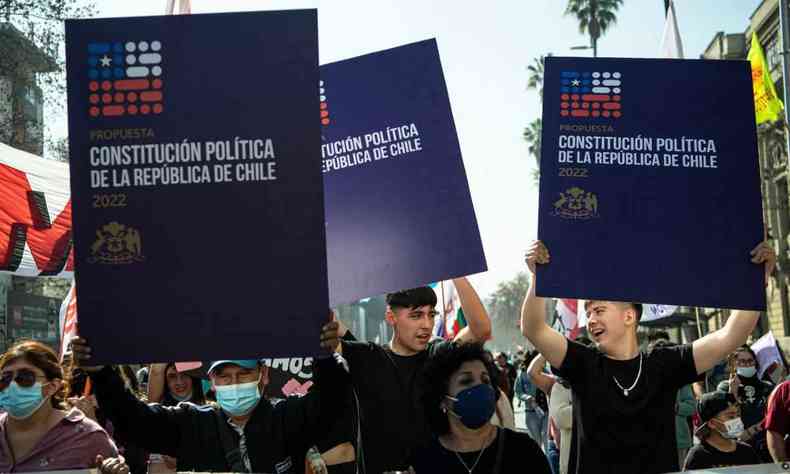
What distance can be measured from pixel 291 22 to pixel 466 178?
1.78 meters

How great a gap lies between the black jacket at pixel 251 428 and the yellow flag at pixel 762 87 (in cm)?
1573

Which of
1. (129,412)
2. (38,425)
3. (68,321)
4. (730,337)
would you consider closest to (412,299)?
(730,337)

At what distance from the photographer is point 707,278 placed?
4.62 metres

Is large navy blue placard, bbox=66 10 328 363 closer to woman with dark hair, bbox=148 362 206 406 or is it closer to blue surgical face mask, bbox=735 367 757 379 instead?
woman with dark hair, bbox=148 362 206 406

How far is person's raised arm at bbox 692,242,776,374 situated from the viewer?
4.61m

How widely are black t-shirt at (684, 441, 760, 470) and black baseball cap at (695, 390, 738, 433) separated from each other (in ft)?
0.45

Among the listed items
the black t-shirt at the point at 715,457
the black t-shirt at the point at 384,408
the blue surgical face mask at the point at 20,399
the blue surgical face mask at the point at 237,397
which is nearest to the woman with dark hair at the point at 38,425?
the blue surgical face mask at the point at 20,399

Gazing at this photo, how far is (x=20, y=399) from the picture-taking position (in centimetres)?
468

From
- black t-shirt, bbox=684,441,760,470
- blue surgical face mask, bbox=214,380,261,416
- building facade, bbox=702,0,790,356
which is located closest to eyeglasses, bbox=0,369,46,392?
blue surgical face mask, bbox=214,380,261,416

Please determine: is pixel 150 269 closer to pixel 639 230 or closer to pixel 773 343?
pixel 639 230

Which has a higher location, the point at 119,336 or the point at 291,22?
the point at 291,22

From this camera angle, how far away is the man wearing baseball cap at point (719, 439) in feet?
21.2

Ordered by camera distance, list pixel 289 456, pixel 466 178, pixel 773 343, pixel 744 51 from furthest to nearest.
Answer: pixel 744 51, pixel 773 343, pixel 466 178, pixel 289 456

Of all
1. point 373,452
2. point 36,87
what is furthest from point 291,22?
point 36,87
